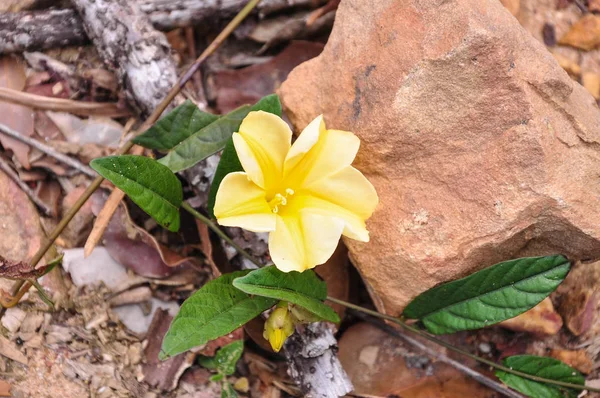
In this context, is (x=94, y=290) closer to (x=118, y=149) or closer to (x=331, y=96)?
(x=118, y=149)

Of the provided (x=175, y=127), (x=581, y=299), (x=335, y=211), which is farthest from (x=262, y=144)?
(x=581, y=299)

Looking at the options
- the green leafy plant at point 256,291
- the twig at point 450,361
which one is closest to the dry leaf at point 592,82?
the green leafy plant at point 256,291

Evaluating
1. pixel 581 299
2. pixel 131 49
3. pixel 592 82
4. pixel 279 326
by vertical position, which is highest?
pixel 131 49

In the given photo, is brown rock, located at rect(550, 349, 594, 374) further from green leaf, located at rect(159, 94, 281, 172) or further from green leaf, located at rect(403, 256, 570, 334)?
green leaf, located at rect(159, 94, 281, 172)

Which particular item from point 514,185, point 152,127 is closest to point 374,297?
point 514,185

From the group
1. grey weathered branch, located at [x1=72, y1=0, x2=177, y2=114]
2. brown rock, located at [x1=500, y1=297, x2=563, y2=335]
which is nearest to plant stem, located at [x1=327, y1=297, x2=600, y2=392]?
brown rock, located at [x1=500, y1=297, x2=563, y2=335]

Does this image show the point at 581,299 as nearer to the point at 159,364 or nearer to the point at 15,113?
the point at 159,364

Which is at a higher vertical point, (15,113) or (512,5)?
(512,5)
